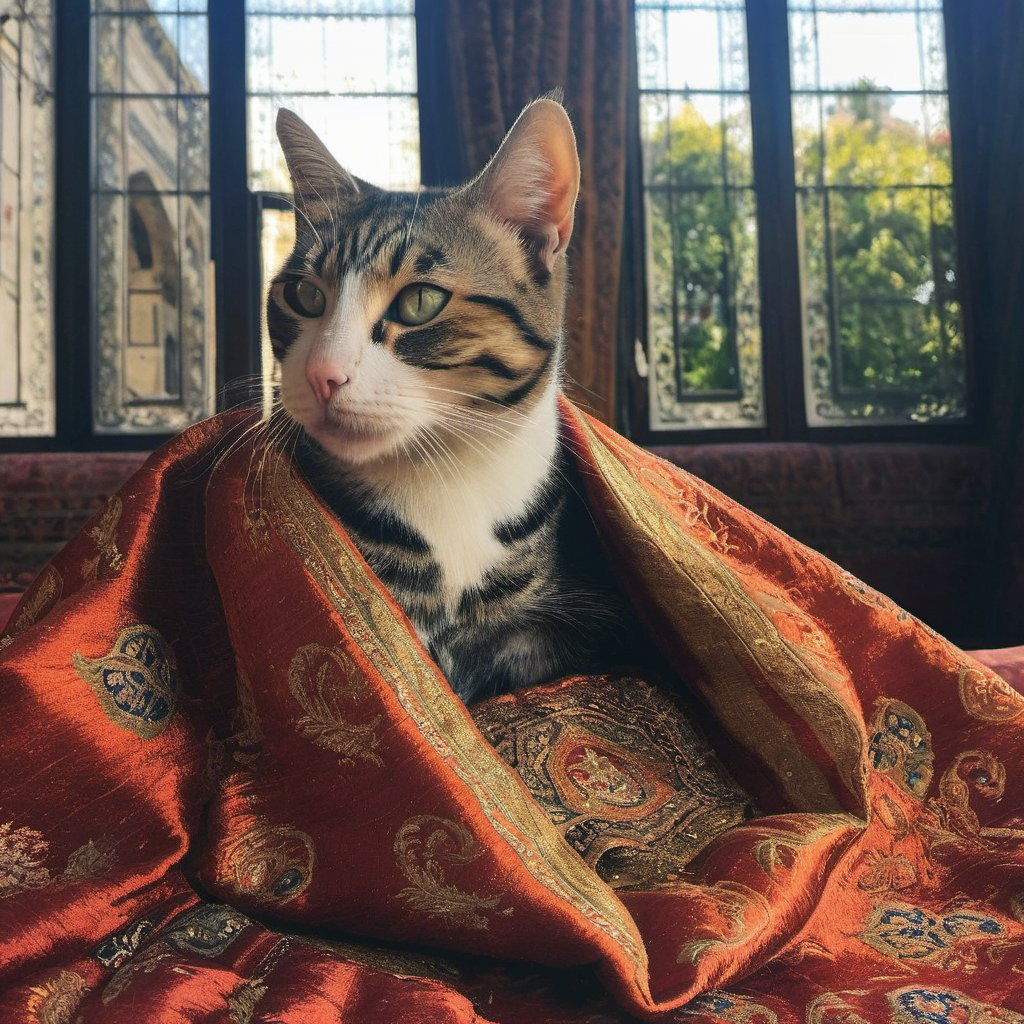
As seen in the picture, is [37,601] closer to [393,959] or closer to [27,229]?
[393,959]

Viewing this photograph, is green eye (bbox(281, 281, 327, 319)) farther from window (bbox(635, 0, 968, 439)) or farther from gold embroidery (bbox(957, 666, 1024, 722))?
window (bbox(635, 0, 968, 439))

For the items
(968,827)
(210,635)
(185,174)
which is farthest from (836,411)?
(210,635)

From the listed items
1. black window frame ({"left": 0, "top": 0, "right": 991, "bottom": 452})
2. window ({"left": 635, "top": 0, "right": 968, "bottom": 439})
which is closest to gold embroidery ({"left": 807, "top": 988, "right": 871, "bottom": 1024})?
black window frame ({"left": 0, "top": 0, "right": 991, "bottom": 452})

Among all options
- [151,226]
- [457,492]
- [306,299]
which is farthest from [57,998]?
[151,226]

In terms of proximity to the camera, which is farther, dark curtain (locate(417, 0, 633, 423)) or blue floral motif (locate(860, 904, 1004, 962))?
dark curtain (locate(417, 0, 633, 423))

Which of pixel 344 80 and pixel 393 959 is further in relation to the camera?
pixel 344 80

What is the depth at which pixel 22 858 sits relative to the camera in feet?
2.24

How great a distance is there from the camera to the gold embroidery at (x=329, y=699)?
0.71 metres

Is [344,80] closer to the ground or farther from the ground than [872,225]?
farther from the ground

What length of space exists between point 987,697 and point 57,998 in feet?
Answer: 2.76

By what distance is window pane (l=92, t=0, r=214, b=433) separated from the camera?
3211 mm

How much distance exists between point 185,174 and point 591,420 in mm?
2705

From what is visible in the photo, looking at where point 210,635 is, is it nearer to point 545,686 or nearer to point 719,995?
point 545,686

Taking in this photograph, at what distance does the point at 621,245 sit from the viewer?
124 inches
